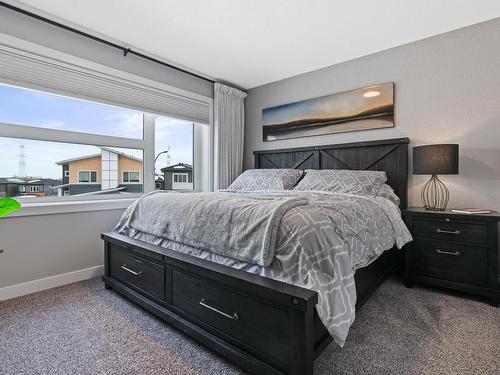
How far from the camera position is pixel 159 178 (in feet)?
11.1

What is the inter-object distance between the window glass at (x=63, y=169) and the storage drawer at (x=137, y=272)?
0.95m

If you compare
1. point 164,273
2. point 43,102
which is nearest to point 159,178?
point 43,102

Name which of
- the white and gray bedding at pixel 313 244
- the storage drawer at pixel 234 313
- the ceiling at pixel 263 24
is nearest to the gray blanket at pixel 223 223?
the white and gray bedding at pixel 313 244

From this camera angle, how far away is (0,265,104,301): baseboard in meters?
2.14

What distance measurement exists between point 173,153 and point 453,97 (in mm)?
3066

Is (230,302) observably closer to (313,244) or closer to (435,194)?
(313,244)

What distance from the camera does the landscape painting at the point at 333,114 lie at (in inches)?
113

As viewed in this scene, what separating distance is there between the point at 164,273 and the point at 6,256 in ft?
4.77

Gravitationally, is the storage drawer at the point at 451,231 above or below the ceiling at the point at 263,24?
below

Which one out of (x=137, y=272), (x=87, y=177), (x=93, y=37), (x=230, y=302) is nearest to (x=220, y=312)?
(x=230, y=302)

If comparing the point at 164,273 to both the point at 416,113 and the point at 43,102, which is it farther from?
the point at 416,113

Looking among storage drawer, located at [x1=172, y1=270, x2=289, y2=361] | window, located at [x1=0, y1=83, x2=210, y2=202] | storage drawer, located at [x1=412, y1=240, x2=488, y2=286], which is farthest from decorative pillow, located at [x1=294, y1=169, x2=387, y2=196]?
window, located at [x1=0, y1=83, x2=210, y2=202]

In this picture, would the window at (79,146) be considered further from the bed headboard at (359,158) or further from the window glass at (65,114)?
the bed headboard at (359,158)

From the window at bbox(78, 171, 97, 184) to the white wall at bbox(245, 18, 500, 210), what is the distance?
258cm
